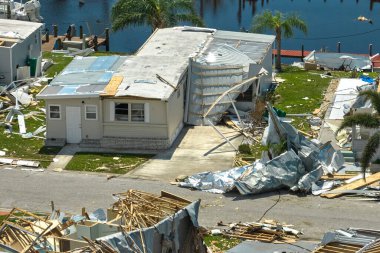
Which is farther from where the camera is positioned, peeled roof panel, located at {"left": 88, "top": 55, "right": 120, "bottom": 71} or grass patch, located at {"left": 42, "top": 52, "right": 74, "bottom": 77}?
grass patch, located at {"left": 42, "top": 52, "right": 74, "bottom": 77}

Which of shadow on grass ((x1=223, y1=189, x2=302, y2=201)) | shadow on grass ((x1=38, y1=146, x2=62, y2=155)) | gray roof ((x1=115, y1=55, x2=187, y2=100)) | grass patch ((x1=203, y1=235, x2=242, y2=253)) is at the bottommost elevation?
shadow on grass ((x1=38, y1=146, x2=62, y2=155))

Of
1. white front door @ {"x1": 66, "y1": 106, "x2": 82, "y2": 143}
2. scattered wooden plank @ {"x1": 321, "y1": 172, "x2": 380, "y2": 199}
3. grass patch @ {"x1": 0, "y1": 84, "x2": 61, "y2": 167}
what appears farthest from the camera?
white front door @ {"x1": 66, "y1": 106, "x2": 82, "y2": 143}

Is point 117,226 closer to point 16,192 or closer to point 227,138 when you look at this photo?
point 16,192

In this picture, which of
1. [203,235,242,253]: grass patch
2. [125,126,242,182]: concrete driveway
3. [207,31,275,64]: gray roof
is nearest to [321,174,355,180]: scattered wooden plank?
[125,126,242,182]: concrete driveway

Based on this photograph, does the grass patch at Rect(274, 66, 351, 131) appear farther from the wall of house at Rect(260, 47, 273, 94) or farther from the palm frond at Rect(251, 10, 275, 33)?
the palm frond at Rect(251, 10, 275, 33)

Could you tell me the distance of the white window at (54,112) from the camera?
133 ft

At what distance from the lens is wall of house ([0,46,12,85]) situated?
48.0 meters

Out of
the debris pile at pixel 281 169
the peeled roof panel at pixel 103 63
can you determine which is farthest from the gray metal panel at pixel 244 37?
the debris pile at pixel 281 169

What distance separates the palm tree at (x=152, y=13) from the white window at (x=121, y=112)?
17.1 metres

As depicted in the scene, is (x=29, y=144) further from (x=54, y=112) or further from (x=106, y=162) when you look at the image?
(x=106, y=162)

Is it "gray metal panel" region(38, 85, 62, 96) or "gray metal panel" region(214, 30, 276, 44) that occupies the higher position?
"gray metal panel" region(214, 30, 276, 44)

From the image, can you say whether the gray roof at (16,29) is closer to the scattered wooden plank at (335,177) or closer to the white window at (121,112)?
the white window at (121,112)

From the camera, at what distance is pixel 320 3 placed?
11806cm

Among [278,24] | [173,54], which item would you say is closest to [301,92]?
[173,54]
